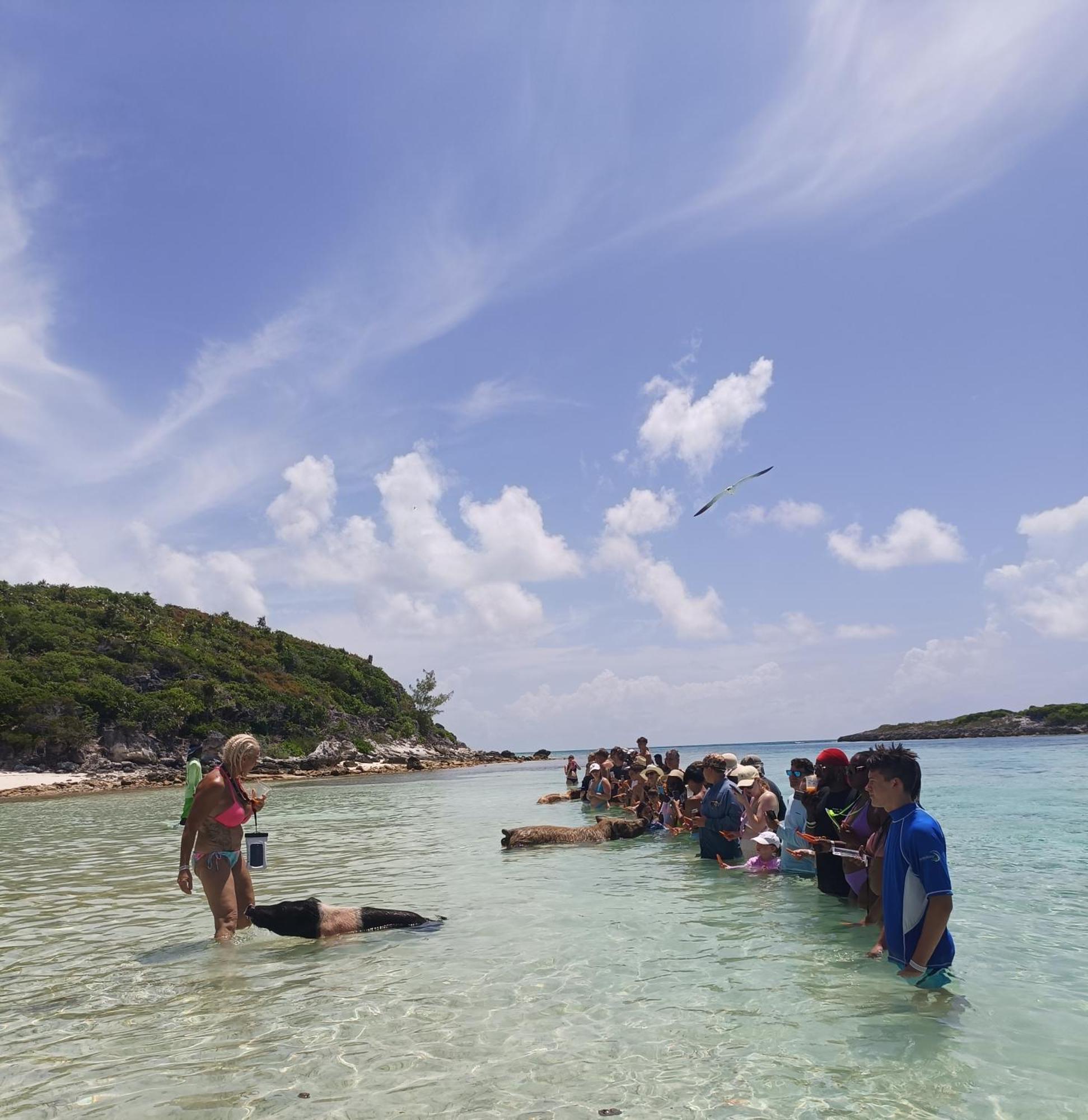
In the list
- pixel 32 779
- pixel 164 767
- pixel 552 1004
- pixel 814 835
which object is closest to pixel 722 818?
pixel 814 835

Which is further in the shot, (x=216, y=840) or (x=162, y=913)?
(x=162, y=913)

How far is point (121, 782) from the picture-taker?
47125mm

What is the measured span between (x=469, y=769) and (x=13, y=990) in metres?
70.1

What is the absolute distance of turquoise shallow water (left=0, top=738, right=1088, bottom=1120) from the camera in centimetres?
453

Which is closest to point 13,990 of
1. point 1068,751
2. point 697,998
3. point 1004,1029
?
point 697,998

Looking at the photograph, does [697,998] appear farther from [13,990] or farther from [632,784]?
[632,784]

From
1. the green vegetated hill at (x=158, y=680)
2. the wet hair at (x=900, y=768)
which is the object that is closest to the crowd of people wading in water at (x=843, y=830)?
the wet hair at (x=900, y=768)

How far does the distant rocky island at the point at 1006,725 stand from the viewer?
340 ft

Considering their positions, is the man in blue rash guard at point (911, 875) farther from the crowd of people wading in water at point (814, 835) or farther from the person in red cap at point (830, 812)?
the person in red cap at point (830, 812)

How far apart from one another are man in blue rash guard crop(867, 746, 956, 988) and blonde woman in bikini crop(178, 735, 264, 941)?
533 centimetres

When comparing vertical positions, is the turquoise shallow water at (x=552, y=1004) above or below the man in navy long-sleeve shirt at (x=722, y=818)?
below

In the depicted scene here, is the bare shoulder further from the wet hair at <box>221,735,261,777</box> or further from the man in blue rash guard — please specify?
the man in blue rash guard

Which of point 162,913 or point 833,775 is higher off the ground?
point 833,775

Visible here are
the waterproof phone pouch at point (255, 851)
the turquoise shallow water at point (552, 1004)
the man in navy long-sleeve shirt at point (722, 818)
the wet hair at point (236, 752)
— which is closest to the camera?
the turquoise shallow water at point (552, 1004)
